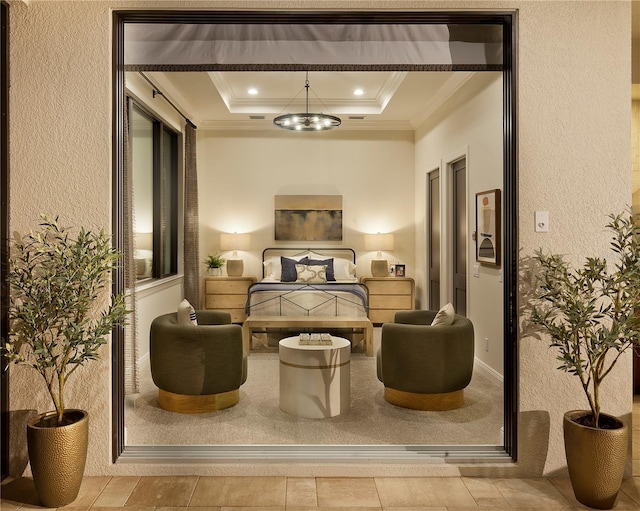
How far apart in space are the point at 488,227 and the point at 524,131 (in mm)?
1940

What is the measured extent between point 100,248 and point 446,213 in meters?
4.31

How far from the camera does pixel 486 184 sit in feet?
15.3

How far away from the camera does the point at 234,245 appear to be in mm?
7398

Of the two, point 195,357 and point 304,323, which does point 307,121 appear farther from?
point 195,357

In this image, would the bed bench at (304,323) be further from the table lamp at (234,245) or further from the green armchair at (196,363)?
the table lamp at (234,245)

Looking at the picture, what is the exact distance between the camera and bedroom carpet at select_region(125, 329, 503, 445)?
329cm

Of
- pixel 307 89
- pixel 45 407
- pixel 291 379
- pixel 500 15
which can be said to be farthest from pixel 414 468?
pixel 307 89

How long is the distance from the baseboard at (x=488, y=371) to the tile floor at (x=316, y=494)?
5.67 feet

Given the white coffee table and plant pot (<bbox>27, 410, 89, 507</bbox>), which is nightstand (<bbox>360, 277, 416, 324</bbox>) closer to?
the white coffee table

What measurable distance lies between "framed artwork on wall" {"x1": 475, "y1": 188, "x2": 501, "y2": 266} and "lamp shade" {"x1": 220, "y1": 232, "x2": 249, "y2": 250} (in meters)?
3.56

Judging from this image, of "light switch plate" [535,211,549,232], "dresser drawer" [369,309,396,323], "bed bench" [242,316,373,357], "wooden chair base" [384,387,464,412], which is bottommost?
"wooden chair base" [384,387,464,412]

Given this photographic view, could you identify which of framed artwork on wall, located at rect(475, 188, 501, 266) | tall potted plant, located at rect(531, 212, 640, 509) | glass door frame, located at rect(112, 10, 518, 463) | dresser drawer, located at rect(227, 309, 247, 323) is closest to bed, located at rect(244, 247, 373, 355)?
dresser drawer, located at rect(227, 309, 247, 323)

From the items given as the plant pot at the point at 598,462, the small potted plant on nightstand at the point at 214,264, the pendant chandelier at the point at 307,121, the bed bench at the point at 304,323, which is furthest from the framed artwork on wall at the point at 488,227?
the small potted plant on nightstand at the point at 214,264

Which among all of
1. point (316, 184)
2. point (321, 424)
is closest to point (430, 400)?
point (321, 424)
